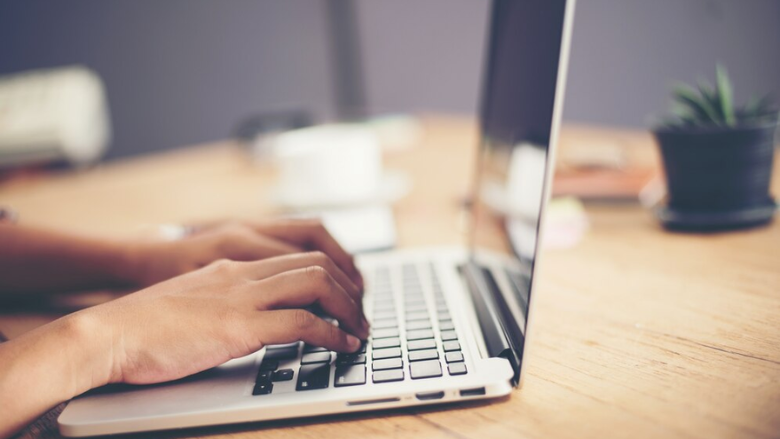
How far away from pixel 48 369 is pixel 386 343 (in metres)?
0.24

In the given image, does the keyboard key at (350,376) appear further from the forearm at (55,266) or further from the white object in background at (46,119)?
the white object in background at (46,119)

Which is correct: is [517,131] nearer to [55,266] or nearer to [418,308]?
[418,308]

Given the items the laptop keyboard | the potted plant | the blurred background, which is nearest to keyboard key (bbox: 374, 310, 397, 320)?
the laptop keyboard

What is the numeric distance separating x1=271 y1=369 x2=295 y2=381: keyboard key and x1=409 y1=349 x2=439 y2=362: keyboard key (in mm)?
87

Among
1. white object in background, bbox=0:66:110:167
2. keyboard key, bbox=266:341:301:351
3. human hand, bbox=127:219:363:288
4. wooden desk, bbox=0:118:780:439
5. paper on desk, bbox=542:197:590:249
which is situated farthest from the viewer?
white object in background, bbox=0:66:110:167

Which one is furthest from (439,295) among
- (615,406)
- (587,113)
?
(587,113)

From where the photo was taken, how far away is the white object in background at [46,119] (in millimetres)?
1561

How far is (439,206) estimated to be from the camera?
0.93 metres

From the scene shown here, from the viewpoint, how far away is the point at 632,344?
45 centimetres

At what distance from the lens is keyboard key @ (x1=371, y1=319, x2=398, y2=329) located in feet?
1.57

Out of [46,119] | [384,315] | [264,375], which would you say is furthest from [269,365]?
[46,119]

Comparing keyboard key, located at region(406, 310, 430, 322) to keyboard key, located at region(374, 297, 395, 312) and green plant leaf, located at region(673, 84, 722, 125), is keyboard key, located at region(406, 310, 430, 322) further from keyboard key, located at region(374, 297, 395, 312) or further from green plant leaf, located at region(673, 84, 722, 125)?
green plant leaf, located at region(673, 84, 722, 125)

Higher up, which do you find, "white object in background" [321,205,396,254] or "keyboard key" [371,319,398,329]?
"white object in background" [321,205,396,254]

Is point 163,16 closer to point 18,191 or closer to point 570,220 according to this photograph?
point 18,191
